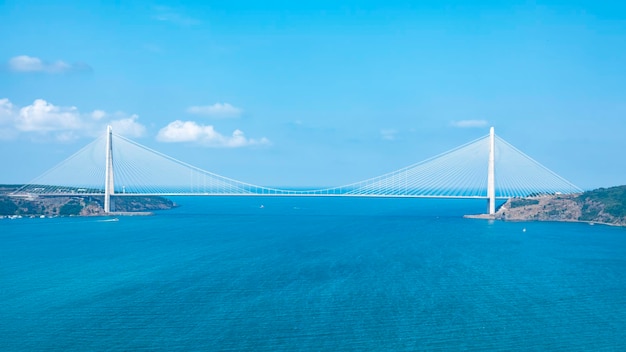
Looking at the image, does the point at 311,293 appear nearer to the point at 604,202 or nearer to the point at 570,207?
the point at 570,207

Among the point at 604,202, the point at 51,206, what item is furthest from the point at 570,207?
the point at 51,206

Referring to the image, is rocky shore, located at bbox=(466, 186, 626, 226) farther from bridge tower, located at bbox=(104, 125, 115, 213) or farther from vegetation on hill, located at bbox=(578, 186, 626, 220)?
bridge tower, located at bbox=(104, 125, 115, 213)

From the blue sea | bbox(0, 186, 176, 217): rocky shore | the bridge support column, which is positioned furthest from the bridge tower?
the bridge support column

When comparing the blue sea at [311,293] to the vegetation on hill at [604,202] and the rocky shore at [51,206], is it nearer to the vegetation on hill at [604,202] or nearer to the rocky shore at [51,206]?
the vegetation on hill at [604,202]

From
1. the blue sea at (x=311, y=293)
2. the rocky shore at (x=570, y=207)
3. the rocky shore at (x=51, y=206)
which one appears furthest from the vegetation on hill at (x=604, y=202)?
the rocky shore at (x=51, y=206)

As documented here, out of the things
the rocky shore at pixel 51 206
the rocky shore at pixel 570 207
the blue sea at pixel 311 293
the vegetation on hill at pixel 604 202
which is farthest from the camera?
the rocky shore at pixel 51 206

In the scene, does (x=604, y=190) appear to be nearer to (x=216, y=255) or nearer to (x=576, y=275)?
(x=576, y=275)

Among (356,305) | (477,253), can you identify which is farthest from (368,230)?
(356,305)

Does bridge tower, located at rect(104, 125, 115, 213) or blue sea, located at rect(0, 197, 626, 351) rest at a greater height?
bridge tower, located at rect(104, 125, 115, 213)
